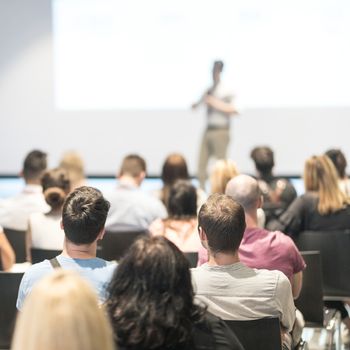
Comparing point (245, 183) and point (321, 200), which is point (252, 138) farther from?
point (245, 183)

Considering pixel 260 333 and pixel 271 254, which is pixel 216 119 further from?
pixel 260 333

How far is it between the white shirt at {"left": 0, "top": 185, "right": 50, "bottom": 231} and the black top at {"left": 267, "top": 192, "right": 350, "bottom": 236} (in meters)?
1.43

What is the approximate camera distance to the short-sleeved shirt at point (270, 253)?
3.28 m

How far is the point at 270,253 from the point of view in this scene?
3289 millimetres

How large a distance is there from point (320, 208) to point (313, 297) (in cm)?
100

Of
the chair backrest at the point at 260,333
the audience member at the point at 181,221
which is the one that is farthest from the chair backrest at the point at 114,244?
the chair backrest at the point at 260,333

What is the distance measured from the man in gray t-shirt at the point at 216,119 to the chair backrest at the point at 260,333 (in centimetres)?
568

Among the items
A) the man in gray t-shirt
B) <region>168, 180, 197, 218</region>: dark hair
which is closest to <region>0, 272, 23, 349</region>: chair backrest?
<region>168, 180, 197, 218</region>: dark hair

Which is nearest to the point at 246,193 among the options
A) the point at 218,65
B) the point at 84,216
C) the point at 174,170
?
the point at 84,216

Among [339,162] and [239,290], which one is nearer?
[239,290]

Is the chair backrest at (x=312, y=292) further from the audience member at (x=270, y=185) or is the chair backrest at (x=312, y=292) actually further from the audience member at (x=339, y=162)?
the audience member at (x=339, y=162)

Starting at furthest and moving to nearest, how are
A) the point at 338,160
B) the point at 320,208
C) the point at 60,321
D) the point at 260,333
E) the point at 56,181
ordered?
the point at 338,160 → the point at 320,208 → the point at 56,181 → the point at 260,333 → the point at 60,321

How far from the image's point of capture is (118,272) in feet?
6.73

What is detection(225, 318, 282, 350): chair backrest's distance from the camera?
8.62 feet
